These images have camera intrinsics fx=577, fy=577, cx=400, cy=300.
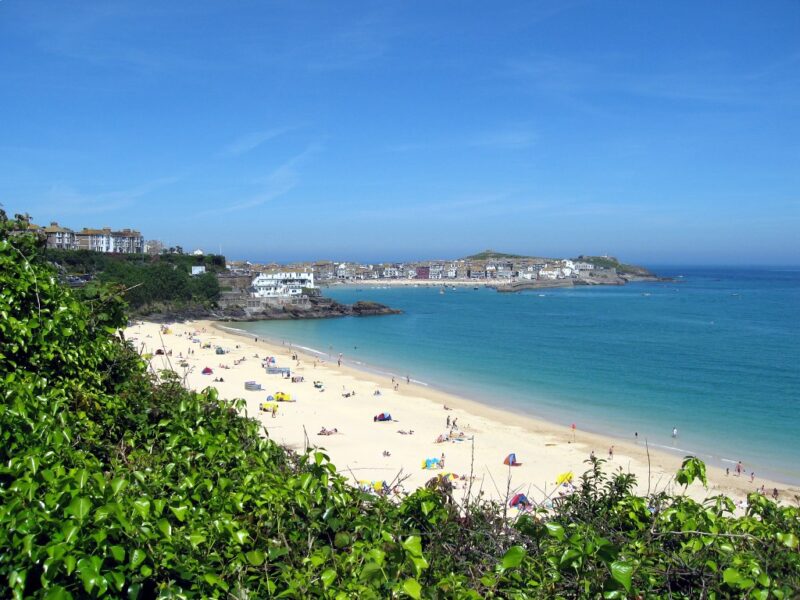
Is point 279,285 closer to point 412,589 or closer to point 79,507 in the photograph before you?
point 79,507

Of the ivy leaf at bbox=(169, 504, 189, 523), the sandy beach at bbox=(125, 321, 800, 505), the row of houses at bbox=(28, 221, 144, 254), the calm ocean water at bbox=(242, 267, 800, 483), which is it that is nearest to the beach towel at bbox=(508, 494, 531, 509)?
the sandy beach at bbox=(125, 321, 800, 505)

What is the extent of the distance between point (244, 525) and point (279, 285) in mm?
58300

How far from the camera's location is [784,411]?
66.8 ft

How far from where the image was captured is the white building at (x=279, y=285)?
5659 cm

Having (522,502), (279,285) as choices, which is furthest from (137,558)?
(279,285)

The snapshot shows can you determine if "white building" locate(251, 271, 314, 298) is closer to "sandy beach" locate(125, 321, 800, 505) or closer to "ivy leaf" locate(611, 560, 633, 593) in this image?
"sandy beach" locate(125, 321, 800, 505)

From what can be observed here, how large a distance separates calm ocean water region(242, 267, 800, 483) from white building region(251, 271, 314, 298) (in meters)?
8.60

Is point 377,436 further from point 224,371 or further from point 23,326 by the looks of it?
point 23,326

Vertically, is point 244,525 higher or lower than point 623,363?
higher

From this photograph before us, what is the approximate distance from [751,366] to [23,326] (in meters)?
31.7

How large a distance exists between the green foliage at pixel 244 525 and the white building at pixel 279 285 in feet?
174

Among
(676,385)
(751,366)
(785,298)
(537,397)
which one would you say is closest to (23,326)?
(537,397)

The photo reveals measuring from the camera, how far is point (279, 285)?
59.5 meters

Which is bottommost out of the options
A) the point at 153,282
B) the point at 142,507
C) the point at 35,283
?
the point at 142,507
